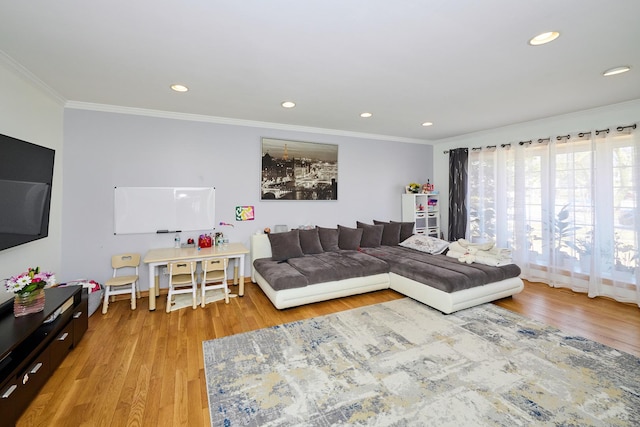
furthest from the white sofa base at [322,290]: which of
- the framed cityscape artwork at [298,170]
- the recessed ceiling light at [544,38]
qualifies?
the recessed ceiling light at [544,38]

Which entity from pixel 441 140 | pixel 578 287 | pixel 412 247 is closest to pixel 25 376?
pixel 412 247

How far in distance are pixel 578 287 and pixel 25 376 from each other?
237 inches

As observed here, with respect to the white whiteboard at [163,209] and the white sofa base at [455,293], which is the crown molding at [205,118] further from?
the white sofa base at [455,293]

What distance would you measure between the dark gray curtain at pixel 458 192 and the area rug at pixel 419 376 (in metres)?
2.61

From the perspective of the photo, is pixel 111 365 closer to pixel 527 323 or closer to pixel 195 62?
pixel 195 62

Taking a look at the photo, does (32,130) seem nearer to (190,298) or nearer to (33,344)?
(33,344)

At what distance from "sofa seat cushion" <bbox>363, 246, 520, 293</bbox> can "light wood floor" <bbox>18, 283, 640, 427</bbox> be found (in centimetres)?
39

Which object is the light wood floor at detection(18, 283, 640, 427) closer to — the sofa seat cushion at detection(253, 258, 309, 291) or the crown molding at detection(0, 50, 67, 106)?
the sofa seat cushion at detection(253, 258, 309, 291)

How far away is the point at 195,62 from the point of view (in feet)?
7.95

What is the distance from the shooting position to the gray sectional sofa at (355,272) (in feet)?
10.9

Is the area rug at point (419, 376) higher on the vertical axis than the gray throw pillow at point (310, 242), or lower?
lower

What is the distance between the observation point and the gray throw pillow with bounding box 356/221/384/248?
496 cm

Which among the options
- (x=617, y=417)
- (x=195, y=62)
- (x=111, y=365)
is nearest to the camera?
(x=617, y=417)

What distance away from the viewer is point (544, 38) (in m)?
2.05
